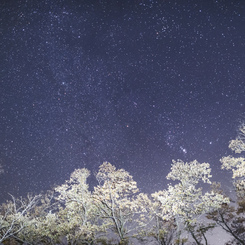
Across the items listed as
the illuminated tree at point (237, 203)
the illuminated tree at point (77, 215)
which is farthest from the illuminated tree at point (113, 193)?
the illuminated tree at point (237, 203)

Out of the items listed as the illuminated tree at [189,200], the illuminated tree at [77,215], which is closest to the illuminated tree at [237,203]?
the illuminated tree at [189,200]

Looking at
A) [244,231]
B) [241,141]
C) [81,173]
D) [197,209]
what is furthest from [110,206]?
[244,231]

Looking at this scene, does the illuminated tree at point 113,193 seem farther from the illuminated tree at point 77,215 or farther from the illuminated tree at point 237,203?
the illuminated tree at point 237,203

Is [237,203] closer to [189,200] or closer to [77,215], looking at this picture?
Answer: [189,200]

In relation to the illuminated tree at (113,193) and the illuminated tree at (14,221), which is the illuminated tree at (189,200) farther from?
the illuminated tree at (14,221)

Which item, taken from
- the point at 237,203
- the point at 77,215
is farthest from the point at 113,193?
the point at 237,203

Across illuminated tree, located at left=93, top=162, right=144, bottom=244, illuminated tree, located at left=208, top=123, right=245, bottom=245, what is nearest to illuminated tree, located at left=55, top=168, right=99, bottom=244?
illuminated tree, located at left=93, top=162, right=144, bottom=244

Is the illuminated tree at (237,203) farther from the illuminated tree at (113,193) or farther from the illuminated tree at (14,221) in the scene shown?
the illuminated tree at (14,221)

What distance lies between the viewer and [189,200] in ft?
34.3

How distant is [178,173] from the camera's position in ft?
55.5

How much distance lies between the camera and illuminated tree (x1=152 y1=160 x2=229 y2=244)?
10141 mm

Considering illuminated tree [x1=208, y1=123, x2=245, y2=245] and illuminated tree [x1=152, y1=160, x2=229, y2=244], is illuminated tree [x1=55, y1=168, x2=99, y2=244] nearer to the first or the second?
illuminated tree [x1=152, y1=160, x2=229, y2=244]

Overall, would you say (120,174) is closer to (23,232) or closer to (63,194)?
(63,194)

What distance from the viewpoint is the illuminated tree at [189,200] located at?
10141 millimetres
